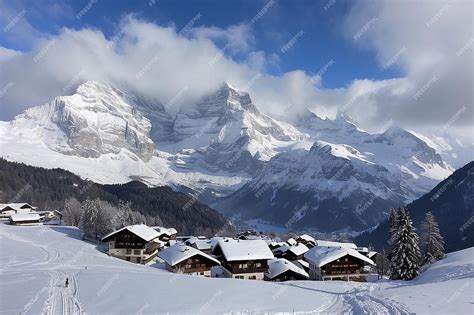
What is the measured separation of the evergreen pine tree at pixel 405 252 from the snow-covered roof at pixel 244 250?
21717mm

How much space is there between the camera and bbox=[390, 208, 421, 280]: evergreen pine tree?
66.5 m

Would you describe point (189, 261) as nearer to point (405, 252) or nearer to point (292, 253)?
point (292, 253)

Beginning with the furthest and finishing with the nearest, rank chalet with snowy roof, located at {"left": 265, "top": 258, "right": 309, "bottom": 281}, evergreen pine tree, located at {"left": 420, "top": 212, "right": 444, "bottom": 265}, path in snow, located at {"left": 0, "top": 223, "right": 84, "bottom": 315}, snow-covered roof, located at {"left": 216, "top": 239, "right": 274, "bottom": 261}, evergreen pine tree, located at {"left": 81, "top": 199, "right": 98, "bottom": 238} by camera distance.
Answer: evergreen pine tree, located at {"left": 81, "top": 199, "right": 98, "bottom": 238} < evergreen pine tree, located at {"left": 420, "top": 212, "right": 444, "bottom": 265} < snow-covered roof, located at {"left": 216, "top": 239, "right": 274, "bottom": 261} < chalet with snowy roof, located at {"left": 265, "top": 258, "right": 309, "bottom": 281} < path in snow, located at {"left": 0, "top": 223, "right": 84, "bottom": 315}

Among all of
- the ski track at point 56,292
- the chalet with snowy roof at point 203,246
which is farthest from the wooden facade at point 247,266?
the ski track at point 56,292

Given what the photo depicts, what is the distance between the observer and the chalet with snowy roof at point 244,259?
73625 mm

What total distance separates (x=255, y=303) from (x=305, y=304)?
15.6 feet

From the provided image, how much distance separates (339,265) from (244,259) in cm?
2006

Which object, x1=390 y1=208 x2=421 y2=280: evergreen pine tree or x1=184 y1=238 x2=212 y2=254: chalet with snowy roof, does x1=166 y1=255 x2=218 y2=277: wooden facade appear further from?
x1=390 y1=208 x2=421 y2=280: evergreen pine tree

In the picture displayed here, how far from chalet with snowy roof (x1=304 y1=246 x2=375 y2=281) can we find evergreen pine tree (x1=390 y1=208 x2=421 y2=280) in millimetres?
11726

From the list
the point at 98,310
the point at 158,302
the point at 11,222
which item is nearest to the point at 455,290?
the point at 158,302

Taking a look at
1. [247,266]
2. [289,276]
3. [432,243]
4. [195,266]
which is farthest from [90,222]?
[432,243]

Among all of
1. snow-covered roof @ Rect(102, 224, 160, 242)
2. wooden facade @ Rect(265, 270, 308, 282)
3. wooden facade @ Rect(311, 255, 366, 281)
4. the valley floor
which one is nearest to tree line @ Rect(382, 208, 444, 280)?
the valley floor

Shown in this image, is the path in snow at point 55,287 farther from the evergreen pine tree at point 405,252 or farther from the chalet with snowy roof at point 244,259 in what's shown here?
the evergreen pine tree at point 405,252

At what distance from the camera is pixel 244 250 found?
7544 centimetres
